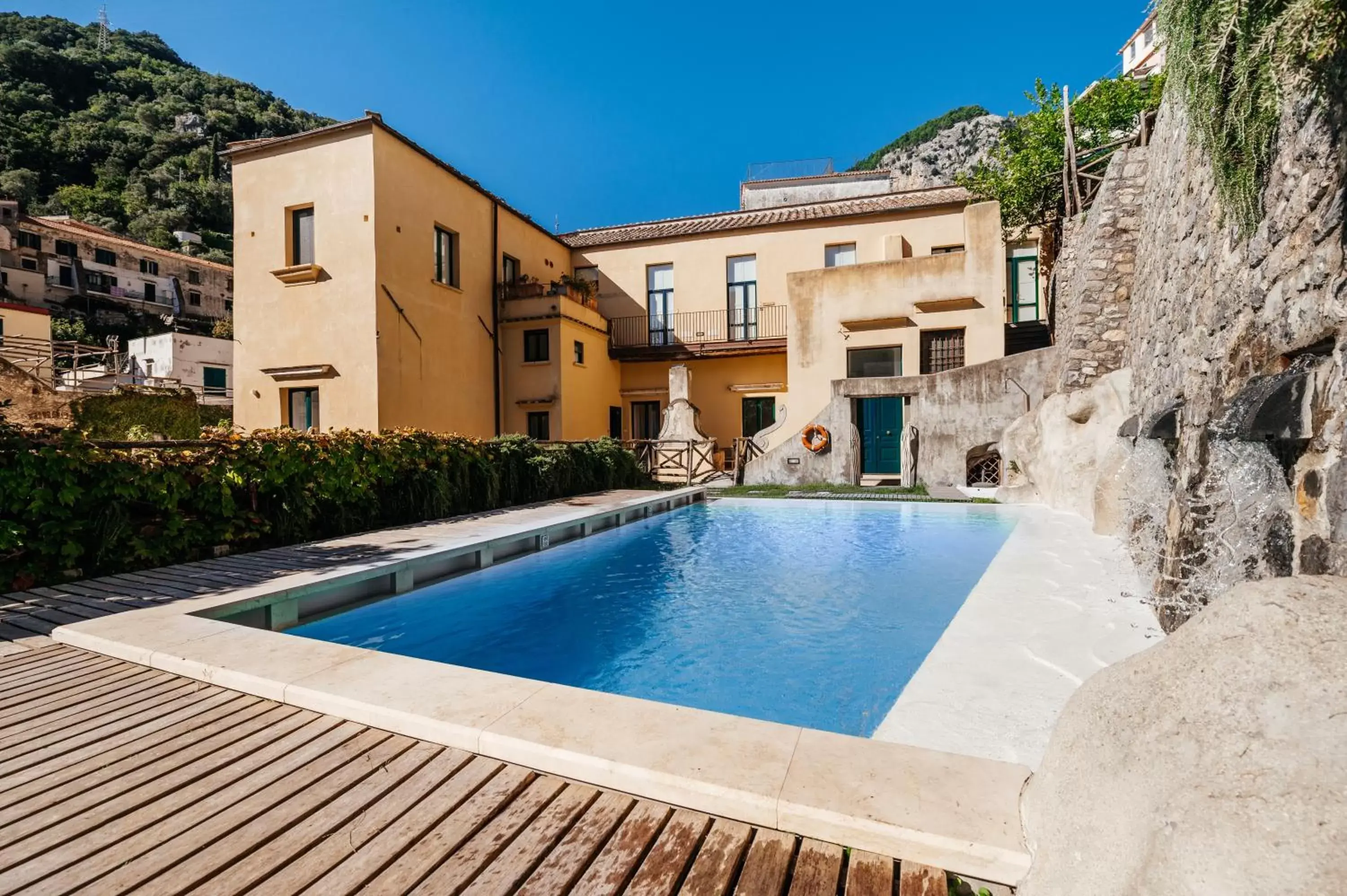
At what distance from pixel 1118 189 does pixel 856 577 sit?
8.22 m

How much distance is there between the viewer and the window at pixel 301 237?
14.2 metres

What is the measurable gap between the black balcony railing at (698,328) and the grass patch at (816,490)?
6.23 metres

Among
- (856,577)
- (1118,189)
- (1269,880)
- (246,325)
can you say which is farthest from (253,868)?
(246,325)

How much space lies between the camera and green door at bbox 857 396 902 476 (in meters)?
14.9

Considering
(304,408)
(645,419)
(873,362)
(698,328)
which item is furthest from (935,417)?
(304,408)

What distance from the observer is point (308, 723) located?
2.47 m

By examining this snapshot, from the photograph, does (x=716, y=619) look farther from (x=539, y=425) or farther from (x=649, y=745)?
(x=539, y=425)

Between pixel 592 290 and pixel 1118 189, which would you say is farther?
pixel 592 290

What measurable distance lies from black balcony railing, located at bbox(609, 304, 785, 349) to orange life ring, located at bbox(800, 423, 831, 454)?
16.7 ft

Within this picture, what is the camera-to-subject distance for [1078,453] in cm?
860

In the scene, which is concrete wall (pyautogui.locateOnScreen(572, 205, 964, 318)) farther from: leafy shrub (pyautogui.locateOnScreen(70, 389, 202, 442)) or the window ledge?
leafy shrub (pyautogui.locateOnScreen(70, 389, 202, 442))

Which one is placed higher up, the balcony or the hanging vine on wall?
the balcony

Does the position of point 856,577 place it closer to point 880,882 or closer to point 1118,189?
point 880,882

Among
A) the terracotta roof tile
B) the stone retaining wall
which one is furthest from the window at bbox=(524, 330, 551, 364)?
the stone retaining wall
